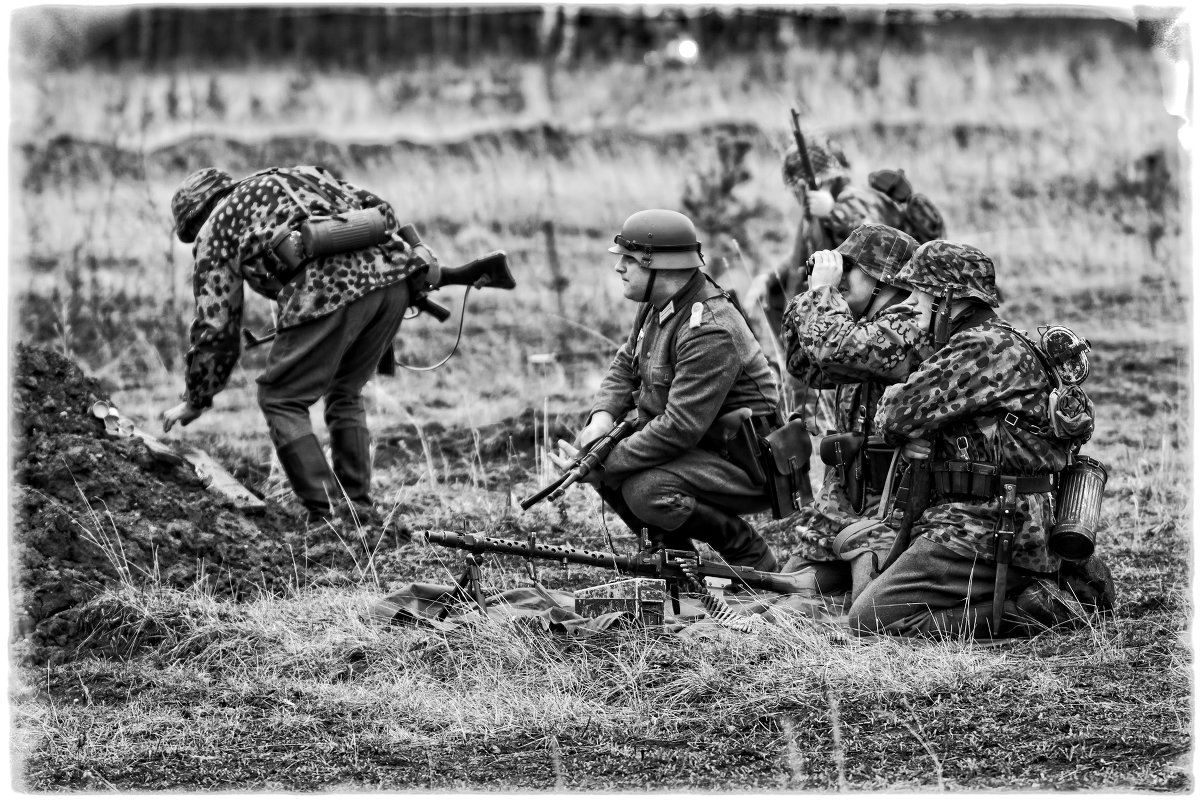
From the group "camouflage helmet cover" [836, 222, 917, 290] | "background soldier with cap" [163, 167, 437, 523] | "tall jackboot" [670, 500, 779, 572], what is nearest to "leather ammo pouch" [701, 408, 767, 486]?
"tall jackboot" [670, 500, 779, 572]

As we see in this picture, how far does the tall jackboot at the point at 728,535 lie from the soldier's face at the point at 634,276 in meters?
0.95

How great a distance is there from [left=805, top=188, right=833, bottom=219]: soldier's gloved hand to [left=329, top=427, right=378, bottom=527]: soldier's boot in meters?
3.07

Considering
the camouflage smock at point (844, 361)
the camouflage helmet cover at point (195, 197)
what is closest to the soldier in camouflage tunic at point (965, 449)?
the camouflage smock at point (844, 361)

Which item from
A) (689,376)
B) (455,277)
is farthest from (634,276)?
(455,277)

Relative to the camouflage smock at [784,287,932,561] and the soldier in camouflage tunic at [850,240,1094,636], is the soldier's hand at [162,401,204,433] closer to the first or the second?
the camouflage smock at [784,287,932,561]

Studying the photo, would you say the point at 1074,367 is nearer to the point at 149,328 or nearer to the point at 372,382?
the point at 372,382

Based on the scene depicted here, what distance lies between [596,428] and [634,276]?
0.70 metres

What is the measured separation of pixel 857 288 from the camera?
6.18 meters

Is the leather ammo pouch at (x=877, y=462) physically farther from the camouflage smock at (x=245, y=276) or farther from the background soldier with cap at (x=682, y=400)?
the camouflage smock at (x=245, y=276)

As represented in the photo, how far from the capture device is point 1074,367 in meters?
5.46

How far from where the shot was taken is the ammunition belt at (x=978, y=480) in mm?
5543

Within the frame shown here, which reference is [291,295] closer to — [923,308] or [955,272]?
[923,308]

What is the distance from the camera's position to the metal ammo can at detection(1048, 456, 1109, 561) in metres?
5.50

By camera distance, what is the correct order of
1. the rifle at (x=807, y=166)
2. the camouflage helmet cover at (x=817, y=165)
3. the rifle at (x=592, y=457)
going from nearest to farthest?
the rifle at (x=592, y=457) < the rifle at (x=807, y=166) < the camouflage helmet cover at (x=817, y=165)
